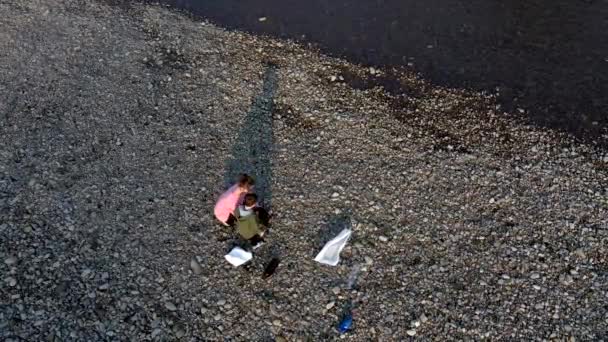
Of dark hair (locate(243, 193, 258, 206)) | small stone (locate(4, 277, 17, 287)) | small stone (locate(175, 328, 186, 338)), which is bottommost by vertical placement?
small stone (locate(4, 277, 17, 287))

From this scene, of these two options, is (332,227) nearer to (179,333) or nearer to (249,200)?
(249,200)

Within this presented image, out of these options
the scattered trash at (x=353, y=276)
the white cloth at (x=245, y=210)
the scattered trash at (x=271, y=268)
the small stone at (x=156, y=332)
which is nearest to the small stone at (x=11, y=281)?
the small stone at (x=156, y=332)

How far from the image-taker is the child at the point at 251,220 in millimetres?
10398

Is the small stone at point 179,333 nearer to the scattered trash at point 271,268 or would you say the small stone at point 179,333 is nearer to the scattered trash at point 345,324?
the scattered trash at point 271,268

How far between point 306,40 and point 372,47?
1.77m

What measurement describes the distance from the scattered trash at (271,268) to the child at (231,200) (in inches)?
40.1

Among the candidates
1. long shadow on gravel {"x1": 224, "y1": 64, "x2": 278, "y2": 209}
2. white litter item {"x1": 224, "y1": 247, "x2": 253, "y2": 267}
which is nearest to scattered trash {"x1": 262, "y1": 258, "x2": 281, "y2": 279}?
white litter item {"x1": 224, "y1": 247, "x2": 253, "y2": 267}

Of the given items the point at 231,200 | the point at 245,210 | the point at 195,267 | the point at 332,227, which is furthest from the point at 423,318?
the point at 195,267

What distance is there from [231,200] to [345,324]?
9.52 feet

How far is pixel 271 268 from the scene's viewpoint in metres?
10.6

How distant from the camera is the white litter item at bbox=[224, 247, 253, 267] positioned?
34.9 ft

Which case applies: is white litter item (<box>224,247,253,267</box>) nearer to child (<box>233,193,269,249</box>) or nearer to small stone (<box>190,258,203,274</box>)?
child (<box>233,193,269,249</box>)

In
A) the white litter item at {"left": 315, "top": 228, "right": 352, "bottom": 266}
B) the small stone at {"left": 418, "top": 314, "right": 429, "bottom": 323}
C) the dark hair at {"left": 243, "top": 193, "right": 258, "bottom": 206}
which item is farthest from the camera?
the white litter item at {"left": 315, "top": 228, "right": 352, "bottom": 266}

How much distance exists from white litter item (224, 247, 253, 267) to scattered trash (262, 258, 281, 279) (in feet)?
1.23
